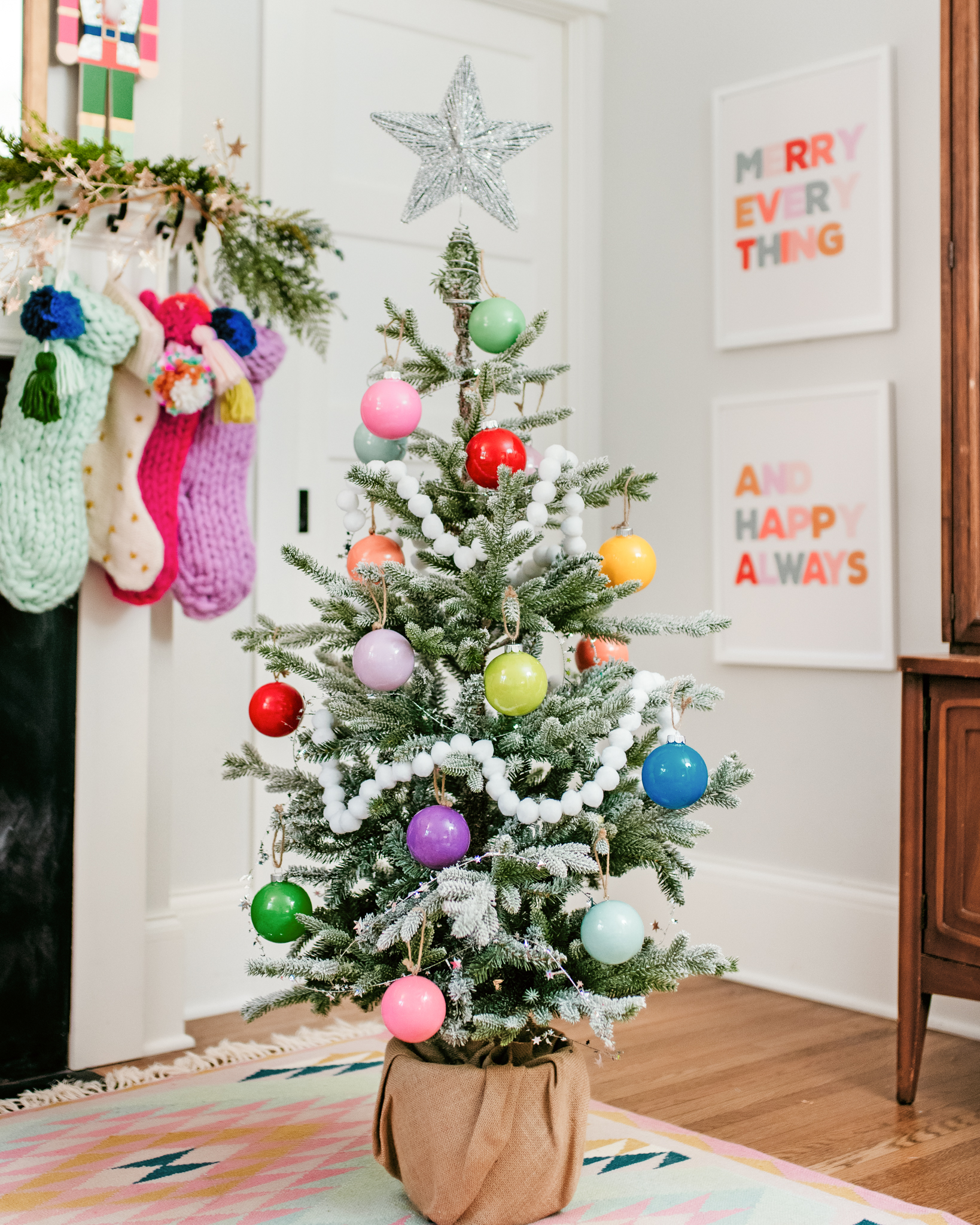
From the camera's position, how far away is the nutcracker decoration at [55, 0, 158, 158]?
89.0 inches

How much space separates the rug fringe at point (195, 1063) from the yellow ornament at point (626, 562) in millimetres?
1176

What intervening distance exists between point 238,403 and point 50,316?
349 millimetres

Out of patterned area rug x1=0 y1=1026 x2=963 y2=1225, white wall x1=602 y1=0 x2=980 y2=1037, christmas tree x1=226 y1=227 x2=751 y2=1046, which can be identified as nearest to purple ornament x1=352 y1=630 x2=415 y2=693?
christmas tree x1=226 y1=227 x2=751 y2=1046

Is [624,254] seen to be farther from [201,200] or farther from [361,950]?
[361,950]

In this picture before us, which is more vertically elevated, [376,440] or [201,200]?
[201,200]

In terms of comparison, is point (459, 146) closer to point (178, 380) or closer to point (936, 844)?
point (178, 380)

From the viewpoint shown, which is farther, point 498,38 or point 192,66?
point 498,38

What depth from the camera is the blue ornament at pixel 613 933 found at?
5.08ft

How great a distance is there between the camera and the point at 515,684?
61.4 inches

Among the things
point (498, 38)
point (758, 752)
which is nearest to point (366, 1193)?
point (758, 752)

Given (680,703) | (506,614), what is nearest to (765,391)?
(680,703)

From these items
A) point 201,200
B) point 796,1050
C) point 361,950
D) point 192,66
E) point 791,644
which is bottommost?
point 796,1050

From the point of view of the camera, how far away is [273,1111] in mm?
2082

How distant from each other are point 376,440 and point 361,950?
69 cm
